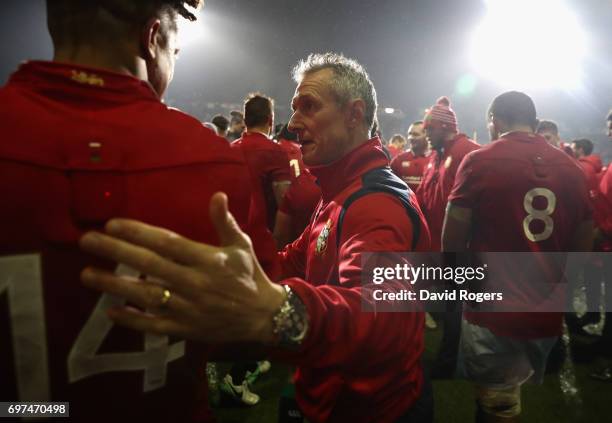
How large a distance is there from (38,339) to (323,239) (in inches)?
49.6

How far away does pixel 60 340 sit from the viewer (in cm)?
93

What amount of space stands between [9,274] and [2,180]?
22 cm

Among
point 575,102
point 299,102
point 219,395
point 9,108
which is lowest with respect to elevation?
point 219,395

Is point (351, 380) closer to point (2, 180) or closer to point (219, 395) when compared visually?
point (2, 180)

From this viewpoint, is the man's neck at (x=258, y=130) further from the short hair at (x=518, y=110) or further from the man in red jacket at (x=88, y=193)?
the man in red jacket at (x=88, y=193)

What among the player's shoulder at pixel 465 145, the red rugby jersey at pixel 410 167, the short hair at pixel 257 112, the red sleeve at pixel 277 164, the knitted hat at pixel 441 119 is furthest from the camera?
the red rugby jersey at pixel 410 167

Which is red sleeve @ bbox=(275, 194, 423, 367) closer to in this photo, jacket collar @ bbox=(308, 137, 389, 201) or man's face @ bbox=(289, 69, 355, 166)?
jacket collar @ bbox=(308, 137, 389, 201)

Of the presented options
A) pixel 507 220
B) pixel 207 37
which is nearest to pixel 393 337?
pixel 507 220

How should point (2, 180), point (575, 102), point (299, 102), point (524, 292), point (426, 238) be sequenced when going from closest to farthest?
1. point (2, 180)
2. point (426, 238)
3. point (299, 102)
4. point (524, 292)
5. point (575, 102)

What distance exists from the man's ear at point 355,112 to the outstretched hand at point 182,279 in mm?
1534

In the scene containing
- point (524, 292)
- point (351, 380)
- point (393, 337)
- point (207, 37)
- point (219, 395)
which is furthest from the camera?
point (207, 37)

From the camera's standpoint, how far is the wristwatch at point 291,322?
0.96 metres

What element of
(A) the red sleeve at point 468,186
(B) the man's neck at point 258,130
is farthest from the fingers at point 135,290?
(B) the man's neck at point 258,130

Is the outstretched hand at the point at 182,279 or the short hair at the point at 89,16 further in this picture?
the short hair at the point at 89,16
